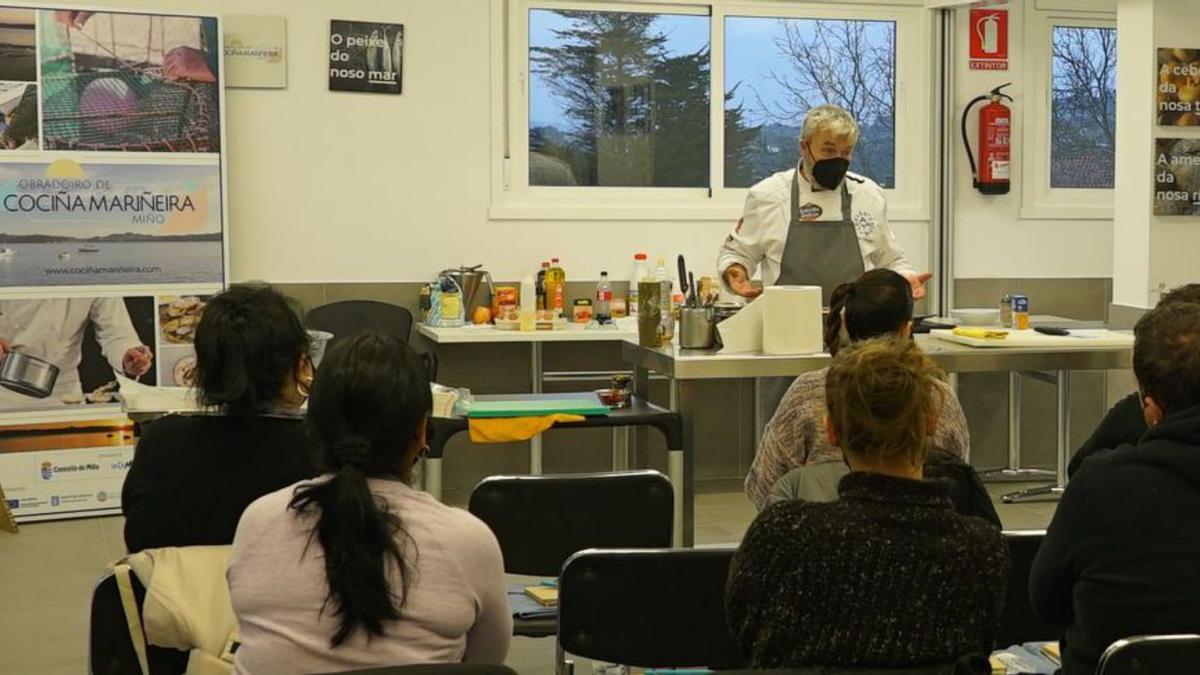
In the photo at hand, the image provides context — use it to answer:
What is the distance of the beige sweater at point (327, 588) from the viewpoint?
6.41ft

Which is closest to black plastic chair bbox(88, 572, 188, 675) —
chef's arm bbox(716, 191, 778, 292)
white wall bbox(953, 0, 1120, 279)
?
chef's arm bbox(716, 191, 778, 292)

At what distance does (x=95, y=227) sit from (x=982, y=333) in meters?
3.58

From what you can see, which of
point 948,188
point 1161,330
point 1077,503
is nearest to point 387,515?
point 1077,503

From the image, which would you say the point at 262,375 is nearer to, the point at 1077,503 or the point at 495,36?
the point at 1077,503

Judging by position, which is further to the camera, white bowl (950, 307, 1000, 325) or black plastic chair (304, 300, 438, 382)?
black plastic chair (304, 300, 438, 382)

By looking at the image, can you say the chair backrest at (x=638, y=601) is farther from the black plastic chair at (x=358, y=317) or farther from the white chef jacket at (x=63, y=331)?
the white chef jacket at (x=63, y=331)

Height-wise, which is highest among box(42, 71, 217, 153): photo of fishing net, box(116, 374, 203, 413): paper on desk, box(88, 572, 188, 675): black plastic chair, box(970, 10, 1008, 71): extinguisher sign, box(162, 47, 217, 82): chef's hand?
box(970, 10, 1008, 71): extinguisher sign

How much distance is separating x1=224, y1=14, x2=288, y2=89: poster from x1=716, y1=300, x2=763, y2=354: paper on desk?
2.85 m

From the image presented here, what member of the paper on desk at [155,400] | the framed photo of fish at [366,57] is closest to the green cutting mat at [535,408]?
the paper on desk at [155,400]

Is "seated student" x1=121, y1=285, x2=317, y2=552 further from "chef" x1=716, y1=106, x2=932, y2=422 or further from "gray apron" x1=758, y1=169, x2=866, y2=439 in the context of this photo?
"gray apron" x1=758, y1=169, x2=866, y2=439

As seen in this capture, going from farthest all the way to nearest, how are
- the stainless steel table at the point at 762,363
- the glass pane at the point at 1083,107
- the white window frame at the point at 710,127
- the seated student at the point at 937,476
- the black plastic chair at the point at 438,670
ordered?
the glass pane at the point at 1083,107, the white window frame at the point at 710,127, the stainless steel table at the point at 762,363, the seated student at the point at 937,476, the black plastic chair at the point at 438,670

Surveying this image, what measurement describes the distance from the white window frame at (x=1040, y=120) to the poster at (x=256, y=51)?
11.9 feet

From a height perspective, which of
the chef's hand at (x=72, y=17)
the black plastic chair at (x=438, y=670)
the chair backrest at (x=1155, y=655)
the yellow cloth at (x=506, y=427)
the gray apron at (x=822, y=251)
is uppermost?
the chef's hand at (x=72, y=17)

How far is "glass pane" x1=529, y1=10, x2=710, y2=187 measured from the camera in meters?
6.80
